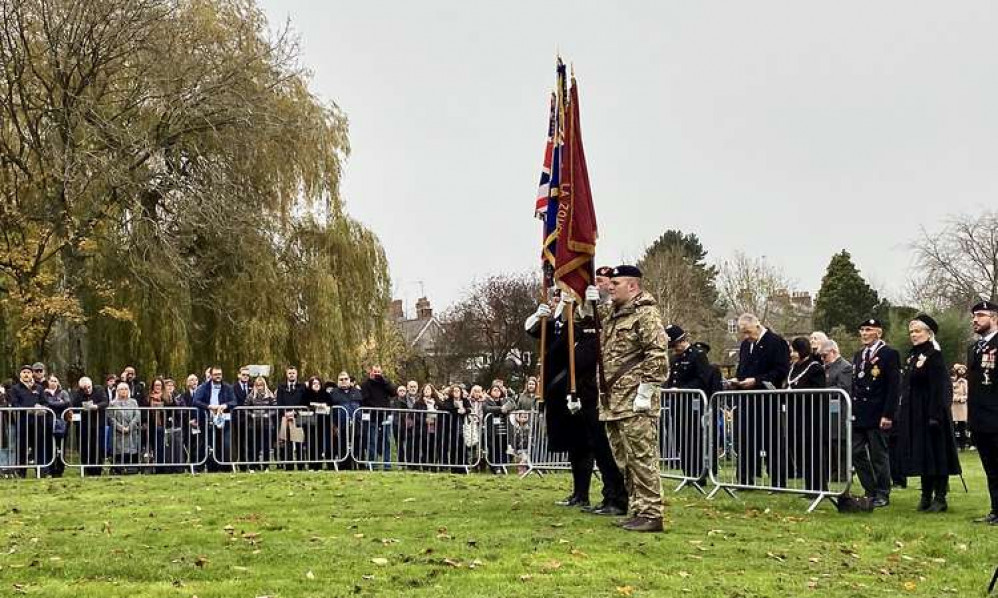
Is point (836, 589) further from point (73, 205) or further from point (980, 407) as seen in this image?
point (73, 205)

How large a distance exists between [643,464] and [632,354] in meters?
0.93

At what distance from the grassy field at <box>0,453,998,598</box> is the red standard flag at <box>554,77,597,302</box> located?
218 cm

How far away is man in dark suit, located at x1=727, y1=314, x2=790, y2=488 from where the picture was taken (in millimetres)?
12281

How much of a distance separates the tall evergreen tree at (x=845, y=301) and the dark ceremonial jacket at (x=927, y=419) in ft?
191

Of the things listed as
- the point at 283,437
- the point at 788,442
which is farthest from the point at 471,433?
the point at 788,442

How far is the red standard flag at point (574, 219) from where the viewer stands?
10.5 metres

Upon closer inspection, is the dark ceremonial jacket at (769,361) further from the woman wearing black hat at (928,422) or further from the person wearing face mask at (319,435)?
the person wearing face mask at (319,435)

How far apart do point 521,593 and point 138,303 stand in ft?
75.0

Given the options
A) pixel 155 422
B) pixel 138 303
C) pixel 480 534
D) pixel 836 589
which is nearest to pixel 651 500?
pixel 480 534

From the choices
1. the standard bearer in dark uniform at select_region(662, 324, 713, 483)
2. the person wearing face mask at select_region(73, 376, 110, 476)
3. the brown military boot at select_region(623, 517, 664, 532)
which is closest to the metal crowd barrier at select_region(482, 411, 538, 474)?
the standard bearer in dark uniform at select_region(662, 324, 713, 483)

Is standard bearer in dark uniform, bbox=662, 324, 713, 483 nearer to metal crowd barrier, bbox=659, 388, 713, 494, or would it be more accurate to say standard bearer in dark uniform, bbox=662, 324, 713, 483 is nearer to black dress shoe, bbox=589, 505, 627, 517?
metal crowd barrier, bbox=659, 388, 713, 494

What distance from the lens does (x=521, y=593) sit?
6.77 metres

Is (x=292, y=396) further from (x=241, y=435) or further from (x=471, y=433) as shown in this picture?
(x=471, y=433)

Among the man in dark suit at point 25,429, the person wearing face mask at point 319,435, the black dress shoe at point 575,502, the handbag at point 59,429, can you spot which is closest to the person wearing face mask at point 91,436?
the handbag at point 59,429
